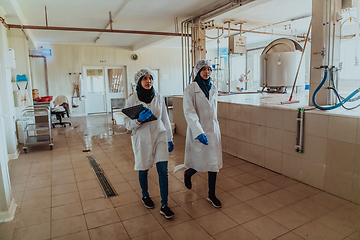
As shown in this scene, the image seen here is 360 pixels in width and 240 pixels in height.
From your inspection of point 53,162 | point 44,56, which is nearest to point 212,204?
point 53,162

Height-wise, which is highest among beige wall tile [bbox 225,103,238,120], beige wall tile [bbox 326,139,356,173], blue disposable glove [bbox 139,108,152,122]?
blue disposable glove [bbox 139,108,152,122]

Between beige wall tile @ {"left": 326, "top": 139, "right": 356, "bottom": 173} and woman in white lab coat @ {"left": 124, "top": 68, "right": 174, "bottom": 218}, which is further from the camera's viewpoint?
beige wall tile @ {"left": 326, "top": 139, "right": 356, "bottom": 173}

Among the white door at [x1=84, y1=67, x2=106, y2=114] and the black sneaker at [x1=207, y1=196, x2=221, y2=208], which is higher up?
the white door at [x1=84, y1=67, x2=106, y2=114]

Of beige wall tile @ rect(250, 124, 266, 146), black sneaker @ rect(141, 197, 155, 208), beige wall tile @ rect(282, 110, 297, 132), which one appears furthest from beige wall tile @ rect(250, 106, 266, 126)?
black sneaker @ rect(141, 197, 155, 208)

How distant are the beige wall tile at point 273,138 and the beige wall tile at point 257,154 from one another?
15cm

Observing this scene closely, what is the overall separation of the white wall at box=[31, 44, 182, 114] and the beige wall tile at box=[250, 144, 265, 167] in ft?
24.9

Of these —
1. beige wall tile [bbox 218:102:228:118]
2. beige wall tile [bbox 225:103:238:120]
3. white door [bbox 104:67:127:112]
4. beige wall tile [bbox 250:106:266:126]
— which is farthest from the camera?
white door [bbox 104:67:127:112]

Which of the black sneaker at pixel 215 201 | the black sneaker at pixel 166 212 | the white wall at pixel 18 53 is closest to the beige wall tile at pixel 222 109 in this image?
the black sneaker at pixel 215 201

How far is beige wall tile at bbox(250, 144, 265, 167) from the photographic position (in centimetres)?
346

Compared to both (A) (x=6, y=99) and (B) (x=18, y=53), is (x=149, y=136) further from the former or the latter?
(B) (x=18, y=53)

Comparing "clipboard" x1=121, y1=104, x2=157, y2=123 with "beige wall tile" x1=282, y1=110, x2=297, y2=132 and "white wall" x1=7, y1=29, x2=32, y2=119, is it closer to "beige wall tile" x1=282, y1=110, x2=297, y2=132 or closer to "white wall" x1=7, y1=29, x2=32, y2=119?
"beige wall tile" x1=282, y1=110, x2=297, y2=132

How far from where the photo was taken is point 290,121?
302 centimetres

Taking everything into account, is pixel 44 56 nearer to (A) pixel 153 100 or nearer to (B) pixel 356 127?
(A) pixel 153 100

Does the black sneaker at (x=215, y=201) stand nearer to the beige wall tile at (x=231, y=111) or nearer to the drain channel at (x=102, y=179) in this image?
the drain channel at (x=102, y=179)
